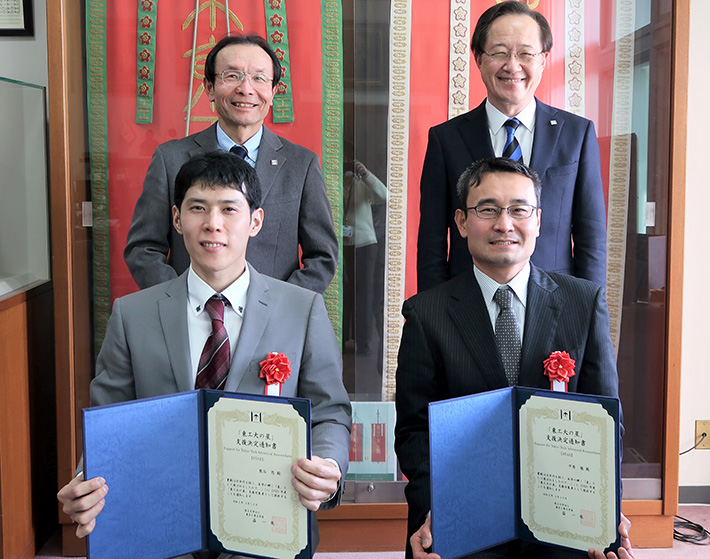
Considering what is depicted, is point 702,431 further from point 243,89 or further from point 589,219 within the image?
point 243,89

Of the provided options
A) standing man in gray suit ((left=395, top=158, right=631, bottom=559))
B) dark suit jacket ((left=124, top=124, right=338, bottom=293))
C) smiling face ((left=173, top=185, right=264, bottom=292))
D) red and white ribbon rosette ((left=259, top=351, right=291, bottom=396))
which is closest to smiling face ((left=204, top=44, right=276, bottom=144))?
dark suit jacket ((left=124, top=124, right=338, bottom=293))

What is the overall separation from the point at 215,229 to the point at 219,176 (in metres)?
0.13

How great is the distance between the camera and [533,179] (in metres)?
1.73

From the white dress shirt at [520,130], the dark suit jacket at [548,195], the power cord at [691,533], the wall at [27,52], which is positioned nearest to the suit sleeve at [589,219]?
the dark suit jacket at [548,195]

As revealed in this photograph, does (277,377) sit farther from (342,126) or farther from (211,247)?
(342,126)

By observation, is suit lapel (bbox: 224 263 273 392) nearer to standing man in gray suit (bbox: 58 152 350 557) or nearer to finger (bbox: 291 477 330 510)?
standing man in gray suit (bbox: 58 152 350 557)

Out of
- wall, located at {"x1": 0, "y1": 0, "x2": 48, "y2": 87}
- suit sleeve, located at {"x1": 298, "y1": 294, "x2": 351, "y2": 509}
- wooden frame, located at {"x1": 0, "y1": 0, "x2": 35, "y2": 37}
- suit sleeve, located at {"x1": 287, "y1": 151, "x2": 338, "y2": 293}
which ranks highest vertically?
wooden frame, located at {"x1": 0, "y1": 0, "x2": 35, "y2": 37}

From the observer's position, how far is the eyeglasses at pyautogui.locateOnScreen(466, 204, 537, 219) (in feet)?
5.46

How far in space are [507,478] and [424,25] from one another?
1.83 metres

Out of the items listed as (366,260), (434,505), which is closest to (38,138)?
(366,260)

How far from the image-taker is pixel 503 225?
5.40ft

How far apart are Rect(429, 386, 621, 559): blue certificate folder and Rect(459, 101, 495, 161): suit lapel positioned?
90 centimetres

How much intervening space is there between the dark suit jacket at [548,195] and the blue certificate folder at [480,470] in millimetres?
743

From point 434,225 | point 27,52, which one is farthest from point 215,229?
point 27,52
